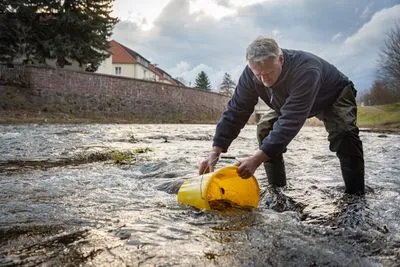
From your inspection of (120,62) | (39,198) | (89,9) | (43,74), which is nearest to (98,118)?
(43,74)

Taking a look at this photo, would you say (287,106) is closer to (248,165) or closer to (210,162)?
(248,165)

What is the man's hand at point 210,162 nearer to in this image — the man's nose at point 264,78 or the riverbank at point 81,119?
the man's nose at point 264,78

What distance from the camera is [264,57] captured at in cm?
302

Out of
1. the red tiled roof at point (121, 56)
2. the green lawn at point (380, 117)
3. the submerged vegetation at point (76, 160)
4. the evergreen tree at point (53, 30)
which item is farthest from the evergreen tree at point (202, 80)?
the submerged vegetation at point (76, 160)

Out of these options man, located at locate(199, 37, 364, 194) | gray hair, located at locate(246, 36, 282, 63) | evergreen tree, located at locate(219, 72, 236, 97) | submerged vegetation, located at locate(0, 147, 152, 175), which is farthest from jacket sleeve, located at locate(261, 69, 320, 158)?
evergreen tree, located at locate(219, 72, 236, 97)

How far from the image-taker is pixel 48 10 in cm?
2919

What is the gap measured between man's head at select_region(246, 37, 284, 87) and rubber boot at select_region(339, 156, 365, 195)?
4.02ft

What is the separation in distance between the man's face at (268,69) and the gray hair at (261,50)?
0.04m

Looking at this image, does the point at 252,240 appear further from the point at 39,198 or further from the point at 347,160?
the point at 39,198

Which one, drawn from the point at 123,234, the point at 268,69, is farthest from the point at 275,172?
the point at 123,234

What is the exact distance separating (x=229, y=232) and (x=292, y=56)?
4.96 ft

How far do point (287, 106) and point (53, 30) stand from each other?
94.1 ft

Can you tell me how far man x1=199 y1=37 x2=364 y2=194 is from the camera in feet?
10.2

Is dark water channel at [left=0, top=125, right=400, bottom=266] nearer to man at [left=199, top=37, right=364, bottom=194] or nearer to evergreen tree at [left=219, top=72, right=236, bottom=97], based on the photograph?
man at [left=199, top=37, right=364, bottom=194]
